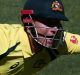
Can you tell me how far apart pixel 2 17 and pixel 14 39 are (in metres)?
4.34

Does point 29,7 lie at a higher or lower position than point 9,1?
higher

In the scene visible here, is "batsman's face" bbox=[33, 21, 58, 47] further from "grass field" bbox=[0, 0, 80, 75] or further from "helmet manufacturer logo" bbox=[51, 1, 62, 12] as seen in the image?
"grass field" bbox=[0, 0, 80, 75]

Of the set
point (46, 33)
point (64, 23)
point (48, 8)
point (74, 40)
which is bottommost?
point (64, 23)

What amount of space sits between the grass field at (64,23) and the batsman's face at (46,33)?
216 centimetres

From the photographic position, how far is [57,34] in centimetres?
537

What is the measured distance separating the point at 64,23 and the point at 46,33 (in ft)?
13.0

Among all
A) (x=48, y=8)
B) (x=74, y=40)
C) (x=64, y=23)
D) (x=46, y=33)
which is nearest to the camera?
(x=46, y=33)

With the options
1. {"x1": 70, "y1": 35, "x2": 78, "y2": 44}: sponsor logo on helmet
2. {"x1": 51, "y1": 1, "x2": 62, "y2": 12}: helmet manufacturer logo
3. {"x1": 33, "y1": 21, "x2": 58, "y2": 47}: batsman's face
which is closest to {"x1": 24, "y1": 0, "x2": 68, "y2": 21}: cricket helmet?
{"x1": 51, "y1": 1, "x2": 62, "y2": 12}: helmet manufacturer logo

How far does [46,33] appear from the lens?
5328mm

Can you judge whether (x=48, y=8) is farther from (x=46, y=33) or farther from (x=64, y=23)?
(x=64, y=23)

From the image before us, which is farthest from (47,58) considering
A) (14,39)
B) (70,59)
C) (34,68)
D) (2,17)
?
(2,17)

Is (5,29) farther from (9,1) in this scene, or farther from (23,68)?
(9,1)

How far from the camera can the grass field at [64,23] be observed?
7594 millimetres

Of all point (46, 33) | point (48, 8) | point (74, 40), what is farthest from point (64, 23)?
point (46, 33)
